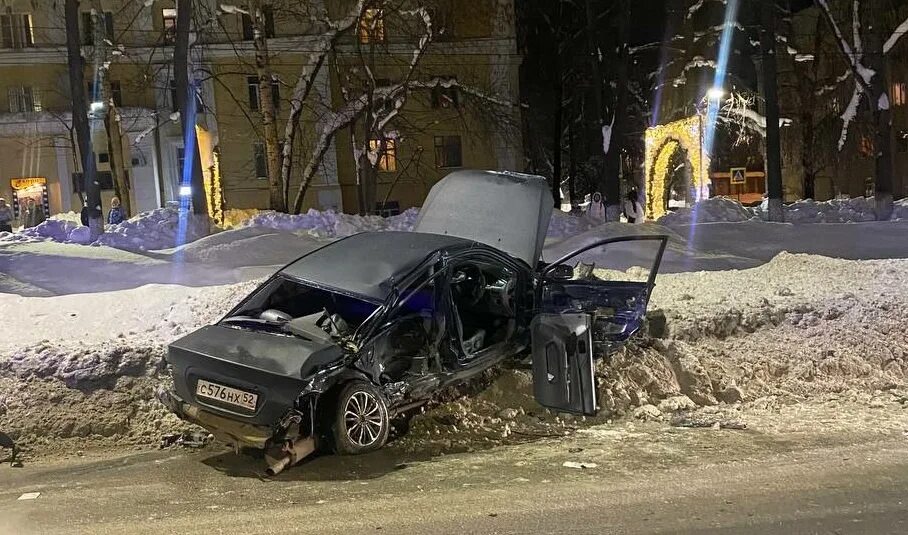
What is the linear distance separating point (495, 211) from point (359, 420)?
376 centimetres

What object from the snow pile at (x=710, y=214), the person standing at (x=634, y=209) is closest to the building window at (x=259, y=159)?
the person standing at (x=634, y=209)

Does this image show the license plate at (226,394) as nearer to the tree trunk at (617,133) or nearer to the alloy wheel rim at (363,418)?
the alloy wheel rim at (363,418)

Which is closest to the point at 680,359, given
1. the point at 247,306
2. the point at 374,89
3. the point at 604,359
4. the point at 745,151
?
the point at 604,359

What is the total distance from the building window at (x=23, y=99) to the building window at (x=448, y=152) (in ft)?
62.3

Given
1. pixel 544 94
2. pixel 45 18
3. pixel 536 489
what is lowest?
pixel 536 489

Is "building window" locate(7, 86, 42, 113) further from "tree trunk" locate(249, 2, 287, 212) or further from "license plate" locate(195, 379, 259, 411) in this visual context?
"license plate" locate(195, 379, 259, 411)

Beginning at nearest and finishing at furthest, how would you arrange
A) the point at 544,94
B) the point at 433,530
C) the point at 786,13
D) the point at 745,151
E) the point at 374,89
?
the point at 433,530 < the point at 374,89 < the point at 786,13 < the point at 544,94 < the point at 745,151

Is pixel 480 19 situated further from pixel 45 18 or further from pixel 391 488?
pixel 391 488

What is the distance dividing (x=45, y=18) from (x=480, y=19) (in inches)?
814

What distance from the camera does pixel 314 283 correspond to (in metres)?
6.20

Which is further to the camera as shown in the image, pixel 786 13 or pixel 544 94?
pixel 544 94

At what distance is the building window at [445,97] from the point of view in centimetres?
2797

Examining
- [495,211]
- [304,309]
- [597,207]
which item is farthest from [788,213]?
[304,309]

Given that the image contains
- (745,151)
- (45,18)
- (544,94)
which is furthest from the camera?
(745,151)
